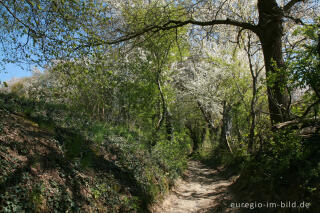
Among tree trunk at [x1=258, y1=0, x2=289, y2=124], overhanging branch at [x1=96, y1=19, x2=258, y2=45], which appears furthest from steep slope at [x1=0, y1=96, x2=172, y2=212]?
tree trunk at [x1=258, y1=0, x2=289, y2=124]

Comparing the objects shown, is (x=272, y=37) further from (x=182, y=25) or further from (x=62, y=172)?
(x=62, y=172)

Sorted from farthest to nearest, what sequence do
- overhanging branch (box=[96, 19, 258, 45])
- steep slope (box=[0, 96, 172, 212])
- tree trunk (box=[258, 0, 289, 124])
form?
1. overhanging branch (box=[96, 19, 258, 45])
2. tree trunk (box=[258, 0, 289, 124])
3. steep slope (box=[0, 96, 172, 212])

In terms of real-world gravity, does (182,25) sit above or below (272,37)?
above

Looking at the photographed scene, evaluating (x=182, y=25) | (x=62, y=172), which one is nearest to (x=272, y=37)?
(x=182, y=25)

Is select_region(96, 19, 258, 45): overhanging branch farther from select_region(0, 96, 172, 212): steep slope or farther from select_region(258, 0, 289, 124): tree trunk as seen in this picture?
select_region(0, 96, 172, 212): steep slope

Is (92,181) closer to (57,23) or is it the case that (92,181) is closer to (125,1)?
(57,23)

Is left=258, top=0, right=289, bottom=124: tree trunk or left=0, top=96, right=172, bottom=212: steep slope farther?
left=258, top=0, right=289, bottom=124: tree trunk

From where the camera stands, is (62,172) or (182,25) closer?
(62,172)

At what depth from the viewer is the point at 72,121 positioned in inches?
263

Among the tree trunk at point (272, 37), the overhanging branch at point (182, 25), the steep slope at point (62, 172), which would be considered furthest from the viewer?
the overhanging branch at point (182, 25)

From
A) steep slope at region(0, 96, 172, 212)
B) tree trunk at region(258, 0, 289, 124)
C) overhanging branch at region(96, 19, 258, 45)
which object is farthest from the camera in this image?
overhanging branch at region(96, 19, 258, 45)

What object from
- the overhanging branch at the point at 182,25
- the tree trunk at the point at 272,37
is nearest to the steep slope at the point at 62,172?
the overhanging branch at the point at 182,25

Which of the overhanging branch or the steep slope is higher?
the overhanging branch

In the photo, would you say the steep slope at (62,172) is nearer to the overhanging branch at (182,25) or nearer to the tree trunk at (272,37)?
the overhanging branch at (182,25)
